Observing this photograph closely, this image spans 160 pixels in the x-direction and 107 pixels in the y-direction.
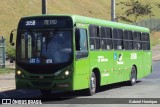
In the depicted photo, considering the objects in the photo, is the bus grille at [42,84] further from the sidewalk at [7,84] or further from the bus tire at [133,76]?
the bus tire at [133,76]

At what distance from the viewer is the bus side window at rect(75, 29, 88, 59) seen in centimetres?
1597

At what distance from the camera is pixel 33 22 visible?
16.4 m

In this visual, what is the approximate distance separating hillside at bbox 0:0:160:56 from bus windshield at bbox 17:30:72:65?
28.1 m

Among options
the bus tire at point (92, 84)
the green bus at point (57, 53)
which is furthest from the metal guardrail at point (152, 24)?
the green bus at point (57, 53)

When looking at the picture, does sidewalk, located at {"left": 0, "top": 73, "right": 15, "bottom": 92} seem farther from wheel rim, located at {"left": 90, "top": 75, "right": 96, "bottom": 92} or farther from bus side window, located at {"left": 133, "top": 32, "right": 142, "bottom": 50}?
bus side window, located at {"left": 133, "top": 32, "right": 142, "bottom": 50}

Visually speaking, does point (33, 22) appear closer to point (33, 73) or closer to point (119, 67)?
point (33, 73)

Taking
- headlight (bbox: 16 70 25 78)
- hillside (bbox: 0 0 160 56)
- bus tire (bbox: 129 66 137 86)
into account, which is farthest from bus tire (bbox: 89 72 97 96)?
hillside (bbox: 0 0 160 56)

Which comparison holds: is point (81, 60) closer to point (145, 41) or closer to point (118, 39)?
point (118, 39)

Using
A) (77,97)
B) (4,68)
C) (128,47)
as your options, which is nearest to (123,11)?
(4,68)

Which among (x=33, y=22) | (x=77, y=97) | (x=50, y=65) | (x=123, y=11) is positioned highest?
(x=123, y=11)

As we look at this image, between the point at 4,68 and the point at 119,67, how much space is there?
1002 cm

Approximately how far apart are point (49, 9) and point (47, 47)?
42.3 metres

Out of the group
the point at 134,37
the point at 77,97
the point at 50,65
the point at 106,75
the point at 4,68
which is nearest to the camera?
the point at 50,65

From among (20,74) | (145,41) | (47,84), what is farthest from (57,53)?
(145,41)
